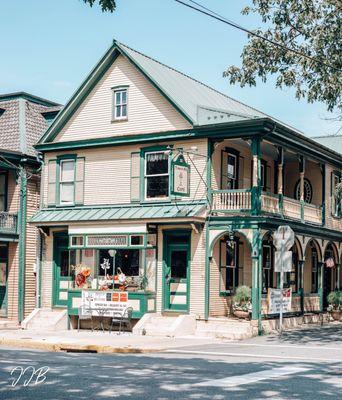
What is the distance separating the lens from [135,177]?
94.1 feet

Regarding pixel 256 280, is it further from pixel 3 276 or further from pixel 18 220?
pixel 3 276

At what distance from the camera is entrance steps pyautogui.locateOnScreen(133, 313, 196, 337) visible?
1011 inches

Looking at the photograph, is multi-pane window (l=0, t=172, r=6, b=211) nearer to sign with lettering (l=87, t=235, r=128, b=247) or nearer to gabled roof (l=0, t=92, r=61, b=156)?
gabled roof (l=0, t=92, r=61, b=156)

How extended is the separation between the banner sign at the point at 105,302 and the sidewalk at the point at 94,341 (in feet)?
2.70

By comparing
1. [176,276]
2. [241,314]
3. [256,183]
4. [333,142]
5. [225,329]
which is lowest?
[225,329]

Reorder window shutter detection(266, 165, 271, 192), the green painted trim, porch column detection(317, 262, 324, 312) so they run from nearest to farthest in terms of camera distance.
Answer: porch column detection(317, 262, 324, 312)
window shutter detection(266, 165, 271, 192)
the green painted trim

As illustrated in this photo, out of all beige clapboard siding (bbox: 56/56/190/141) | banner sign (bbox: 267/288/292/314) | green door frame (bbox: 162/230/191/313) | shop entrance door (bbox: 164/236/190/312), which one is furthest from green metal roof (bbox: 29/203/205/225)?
banner sign (bbox: 267/288/292/314)

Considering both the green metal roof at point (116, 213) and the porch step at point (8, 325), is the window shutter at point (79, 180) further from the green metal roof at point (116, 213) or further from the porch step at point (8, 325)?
the porch step at point (8, 325)

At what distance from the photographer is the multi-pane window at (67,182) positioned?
99.7 feet

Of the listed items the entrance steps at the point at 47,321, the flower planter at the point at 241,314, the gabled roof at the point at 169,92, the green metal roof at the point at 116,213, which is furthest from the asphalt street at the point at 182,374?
the gabled roof at the point at 169,92

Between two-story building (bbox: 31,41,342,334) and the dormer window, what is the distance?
4cm

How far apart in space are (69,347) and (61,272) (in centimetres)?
872

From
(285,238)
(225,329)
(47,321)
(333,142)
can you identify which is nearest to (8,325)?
(47,321)

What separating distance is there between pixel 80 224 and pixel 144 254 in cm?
303
